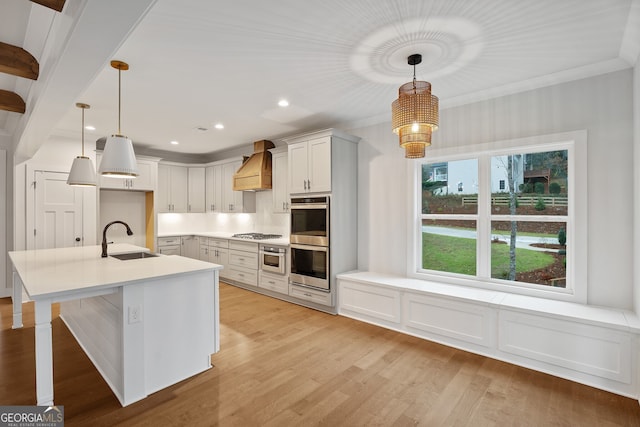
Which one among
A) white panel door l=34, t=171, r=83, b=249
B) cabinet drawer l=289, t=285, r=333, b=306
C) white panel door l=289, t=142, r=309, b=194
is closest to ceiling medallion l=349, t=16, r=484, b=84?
white panel door l=289, t=142, r=309, b=194

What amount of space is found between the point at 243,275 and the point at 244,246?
Result: 0.51m

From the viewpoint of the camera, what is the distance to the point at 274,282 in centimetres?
484

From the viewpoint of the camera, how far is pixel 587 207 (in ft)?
9.05

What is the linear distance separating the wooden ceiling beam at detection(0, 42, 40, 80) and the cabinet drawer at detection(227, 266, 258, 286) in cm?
364

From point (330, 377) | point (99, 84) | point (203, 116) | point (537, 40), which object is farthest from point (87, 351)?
point (537, 40)

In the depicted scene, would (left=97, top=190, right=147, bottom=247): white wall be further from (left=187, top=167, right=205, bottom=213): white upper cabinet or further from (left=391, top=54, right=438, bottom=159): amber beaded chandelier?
(left=391, top=54, right=438, bottom=159): amber beaded chandelier

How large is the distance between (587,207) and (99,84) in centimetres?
482

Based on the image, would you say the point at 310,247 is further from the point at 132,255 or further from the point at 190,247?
the point at 190,247

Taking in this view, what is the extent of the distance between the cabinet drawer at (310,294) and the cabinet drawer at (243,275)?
0.89 meters

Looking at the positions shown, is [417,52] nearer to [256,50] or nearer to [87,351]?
[256,50]

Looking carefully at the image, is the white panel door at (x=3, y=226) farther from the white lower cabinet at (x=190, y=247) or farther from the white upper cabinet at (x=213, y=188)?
the white upper cabinet at (x=213, y=188)

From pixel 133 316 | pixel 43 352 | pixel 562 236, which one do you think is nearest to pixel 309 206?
pixel 133 316

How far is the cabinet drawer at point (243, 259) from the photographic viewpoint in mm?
5160

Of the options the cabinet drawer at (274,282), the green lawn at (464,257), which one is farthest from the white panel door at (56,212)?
the green lawn at (464,257)
